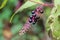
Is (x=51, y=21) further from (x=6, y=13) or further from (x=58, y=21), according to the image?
(x=6, y=13)

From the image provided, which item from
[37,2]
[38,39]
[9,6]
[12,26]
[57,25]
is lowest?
[57,25]

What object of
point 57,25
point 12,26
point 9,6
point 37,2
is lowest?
point 57,25

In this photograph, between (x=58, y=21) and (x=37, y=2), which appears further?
(x=37, y=2)

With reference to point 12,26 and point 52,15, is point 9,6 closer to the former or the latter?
point 12,26

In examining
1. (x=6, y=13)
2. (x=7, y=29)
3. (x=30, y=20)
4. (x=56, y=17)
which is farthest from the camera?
(x=7, y=29)

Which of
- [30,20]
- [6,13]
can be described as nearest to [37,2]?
[30,20]

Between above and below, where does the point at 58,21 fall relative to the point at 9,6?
below

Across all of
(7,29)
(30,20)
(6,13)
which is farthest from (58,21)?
(7,29)

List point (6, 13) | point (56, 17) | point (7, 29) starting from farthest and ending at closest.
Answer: point (7, 29) → point (6, 13) → point (56, 17)

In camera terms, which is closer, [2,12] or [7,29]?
[2,12]
